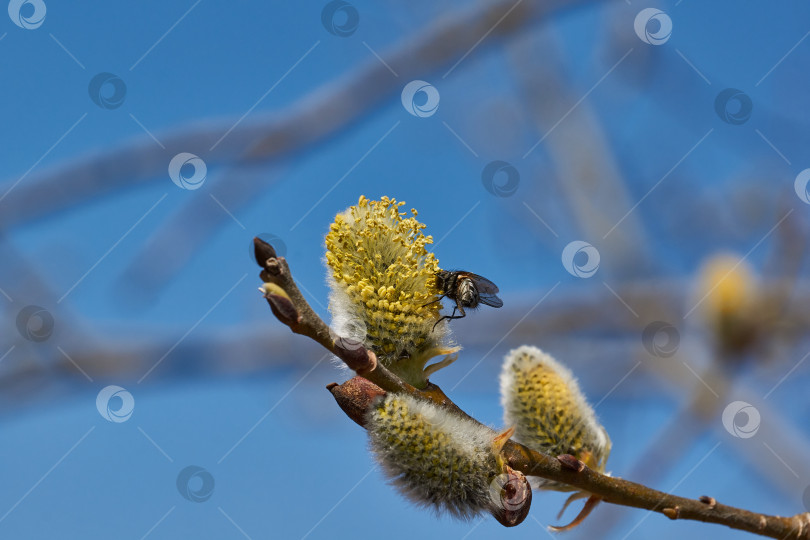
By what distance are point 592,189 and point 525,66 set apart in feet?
2.46

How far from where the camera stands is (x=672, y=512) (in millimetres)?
1684

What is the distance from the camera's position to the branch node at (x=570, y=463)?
1.59 meters

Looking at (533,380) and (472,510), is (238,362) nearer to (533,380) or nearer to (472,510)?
(533,380)

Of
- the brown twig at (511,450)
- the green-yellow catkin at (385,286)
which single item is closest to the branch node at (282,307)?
the brown twig at (511,450)

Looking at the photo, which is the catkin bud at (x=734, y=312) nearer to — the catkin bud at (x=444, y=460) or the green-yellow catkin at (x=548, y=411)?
the green-yellow catkin at (x=548, y=411)

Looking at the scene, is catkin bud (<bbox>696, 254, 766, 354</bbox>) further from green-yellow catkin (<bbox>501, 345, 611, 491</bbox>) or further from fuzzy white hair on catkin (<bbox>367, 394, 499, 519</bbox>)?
fuzzy white hair on catkin (<bbox>367, 394, 499, 519</bbox>)

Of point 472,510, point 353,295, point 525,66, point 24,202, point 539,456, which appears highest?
point 525,66

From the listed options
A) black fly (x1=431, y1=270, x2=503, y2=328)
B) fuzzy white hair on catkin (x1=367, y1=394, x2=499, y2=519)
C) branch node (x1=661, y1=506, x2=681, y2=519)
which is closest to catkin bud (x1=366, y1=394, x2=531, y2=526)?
fuzzy white hair on catkin (x1=367, y1=394, x2=499, y2=519)

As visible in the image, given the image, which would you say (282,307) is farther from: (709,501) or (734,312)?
(734,312)

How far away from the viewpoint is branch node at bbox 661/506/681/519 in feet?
5.50

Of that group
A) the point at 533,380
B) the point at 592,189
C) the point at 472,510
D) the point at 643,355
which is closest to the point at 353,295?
the point at 472,510

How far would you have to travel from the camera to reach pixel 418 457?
1.50 metres

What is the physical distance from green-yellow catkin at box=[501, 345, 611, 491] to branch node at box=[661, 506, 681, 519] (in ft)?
1.23

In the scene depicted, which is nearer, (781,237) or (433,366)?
(433,366)
